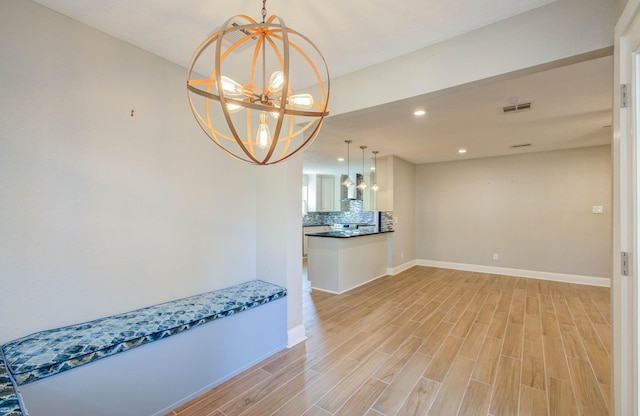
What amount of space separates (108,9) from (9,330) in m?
2.00

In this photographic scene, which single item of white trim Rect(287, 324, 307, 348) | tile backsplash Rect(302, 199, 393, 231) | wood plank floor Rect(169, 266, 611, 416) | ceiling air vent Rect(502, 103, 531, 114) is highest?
ceiling air vent Rect(502, 103, 531, 114)

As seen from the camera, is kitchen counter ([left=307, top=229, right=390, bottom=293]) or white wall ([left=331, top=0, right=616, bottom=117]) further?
kitchen counter ([left=307, top=229, right=390, bottom=293])

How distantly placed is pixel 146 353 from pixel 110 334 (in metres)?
0.24

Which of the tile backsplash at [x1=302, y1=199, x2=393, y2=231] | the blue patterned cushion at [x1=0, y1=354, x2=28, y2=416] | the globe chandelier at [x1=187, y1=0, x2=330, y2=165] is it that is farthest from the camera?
the tile backsplash at [x1=302, y1=199, x2=393, y2=231]

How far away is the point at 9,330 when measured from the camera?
Answer: 156 centimetres

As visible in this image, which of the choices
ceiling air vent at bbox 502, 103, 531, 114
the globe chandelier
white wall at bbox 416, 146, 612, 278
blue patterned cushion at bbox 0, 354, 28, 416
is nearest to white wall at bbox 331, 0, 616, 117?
the globe chandelier

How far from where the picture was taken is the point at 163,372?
71.3 inches

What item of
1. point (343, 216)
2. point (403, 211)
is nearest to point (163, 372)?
point (403, 211)

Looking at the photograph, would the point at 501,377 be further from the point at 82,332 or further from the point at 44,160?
the point at 44,160

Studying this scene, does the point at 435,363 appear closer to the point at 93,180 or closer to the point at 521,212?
the point at 93,180

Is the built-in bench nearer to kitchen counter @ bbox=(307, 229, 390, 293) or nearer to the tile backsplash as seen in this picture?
kitchen counter @ bbox=(307, 229, 390, 293)

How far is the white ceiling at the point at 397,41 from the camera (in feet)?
5.40

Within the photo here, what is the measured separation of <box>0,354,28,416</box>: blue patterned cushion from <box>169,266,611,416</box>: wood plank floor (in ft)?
3.07

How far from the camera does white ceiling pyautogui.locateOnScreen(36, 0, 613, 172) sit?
64.7 inches
